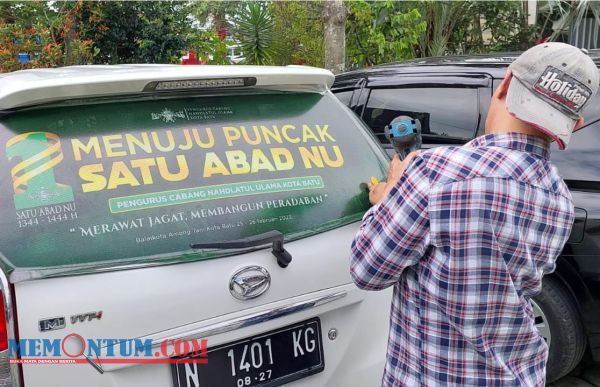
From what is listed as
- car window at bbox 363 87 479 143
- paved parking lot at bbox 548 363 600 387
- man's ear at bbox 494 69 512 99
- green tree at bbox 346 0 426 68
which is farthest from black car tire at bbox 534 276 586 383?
green tree at bbox 346 0 426 68

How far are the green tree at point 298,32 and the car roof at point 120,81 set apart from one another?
23.7 ft

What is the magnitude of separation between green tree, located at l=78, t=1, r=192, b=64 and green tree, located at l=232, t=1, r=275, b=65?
3.16 feet

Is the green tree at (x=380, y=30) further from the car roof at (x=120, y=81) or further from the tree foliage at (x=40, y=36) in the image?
the car roof at (x=120, y=81)

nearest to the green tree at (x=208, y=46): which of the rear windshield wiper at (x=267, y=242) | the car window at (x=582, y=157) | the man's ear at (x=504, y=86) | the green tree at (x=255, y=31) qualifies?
the green tree at (x=255, y=31)

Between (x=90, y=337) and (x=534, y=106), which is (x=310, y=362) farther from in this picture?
(x=534, y=106)

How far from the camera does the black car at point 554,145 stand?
110 inches

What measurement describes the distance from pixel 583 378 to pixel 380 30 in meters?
6.78

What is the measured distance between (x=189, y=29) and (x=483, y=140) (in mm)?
7860

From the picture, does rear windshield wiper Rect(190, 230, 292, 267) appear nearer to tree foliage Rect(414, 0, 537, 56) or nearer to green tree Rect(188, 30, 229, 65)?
green tree Rect(188, 30, 229, 65)

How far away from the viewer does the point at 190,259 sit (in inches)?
67.2

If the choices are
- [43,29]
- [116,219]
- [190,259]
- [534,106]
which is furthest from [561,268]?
[43,29]

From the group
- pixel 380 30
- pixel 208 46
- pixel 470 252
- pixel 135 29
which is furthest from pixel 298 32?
pixel 470 252

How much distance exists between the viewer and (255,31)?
8859mm

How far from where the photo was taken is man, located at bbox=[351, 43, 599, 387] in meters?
1.29
